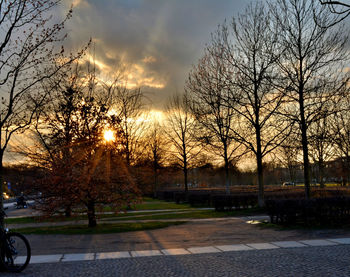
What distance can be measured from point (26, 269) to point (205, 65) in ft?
62.1

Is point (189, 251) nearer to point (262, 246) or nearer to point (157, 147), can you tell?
point (262, 246)

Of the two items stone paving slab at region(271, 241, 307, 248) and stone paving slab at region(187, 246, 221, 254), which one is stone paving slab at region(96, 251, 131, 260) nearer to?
stone paving slab at region(187, 246, 221, 254)

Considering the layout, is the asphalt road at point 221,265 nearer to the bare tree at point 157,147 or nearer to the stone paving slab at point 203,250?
the stone paving slab at point 203,250

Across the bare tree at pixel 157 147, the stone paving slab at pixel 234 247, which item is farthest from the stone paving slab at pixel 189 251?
the bare tree at pixel 157 147

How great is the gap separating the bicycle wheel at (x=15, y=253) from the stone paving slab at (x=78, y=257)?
1338 mm

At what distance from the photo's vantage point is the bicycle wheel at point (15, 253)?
26.0ft

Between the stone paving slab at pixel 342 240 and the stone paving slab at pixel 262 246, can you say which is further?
the stone paving slab at pixel 342 240

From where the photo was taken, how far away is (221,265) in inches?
328

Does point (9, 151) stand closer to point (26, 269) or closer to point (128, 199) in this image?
point (128, 199)

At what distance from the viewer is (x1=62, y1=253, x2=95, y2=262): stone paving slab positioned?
9.31m

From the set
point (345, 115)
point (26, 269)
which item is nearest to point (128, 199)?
point (26, 269)

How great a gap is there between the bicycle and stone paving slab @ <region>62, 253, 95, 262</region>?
1.34 meters

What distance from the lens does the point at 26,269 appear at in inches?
322

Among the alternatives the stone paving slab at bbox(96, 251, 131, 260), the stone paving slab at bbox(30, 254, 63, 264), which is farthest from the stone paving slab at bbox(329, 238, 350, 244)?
the stone paving slab at bbox(30, 254, 63, 264)
